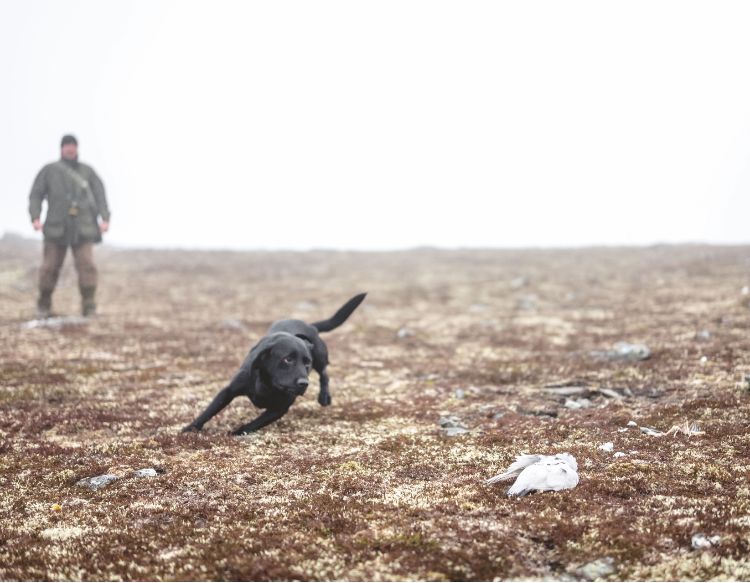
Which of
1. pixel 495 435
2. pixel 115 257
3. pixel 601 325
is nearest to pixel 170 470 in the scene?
pixel 495 435

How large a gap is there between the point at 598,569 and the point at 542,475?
2.05m

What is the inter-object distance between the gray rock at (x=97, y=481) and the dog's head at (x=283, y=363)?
301cm

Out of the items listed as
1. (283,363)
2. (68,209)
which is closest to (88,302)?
(68,209)

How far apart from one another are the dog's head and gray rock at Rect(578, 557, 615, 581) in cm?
584

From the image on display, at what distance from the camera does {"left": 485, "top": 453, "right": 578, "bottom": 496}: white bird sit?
24.3 feet

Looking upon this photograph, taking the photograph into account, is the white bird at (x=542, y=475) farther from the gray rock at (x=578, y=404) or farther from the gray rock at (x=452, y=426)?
the gray rock at (x=578, y=404)

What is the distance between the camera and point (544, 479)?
749 cm

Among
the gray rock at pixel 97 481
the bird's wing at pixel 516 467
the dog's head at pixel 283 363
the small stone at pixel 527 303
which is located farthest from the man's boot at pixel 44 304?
the small stone at pixel 527 303

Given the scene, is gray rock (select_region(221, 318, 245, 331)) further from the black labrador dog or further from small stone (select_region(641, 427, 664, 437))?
small stone (select_region(641, 427, 664, 437))

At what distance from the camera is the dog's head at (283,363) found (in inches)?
412

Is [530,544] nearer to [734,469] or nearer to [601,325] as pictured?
[734,469]

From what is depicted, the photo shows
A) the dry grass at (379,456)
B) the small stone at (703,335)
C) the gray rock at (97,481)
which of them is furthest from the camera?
the small stone at (703,335)

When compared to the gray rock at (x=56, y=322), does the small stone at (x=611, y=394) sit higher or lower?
higher

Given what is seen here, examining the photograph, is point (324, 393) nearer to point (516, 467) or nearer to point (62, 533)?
point (516, 467)
